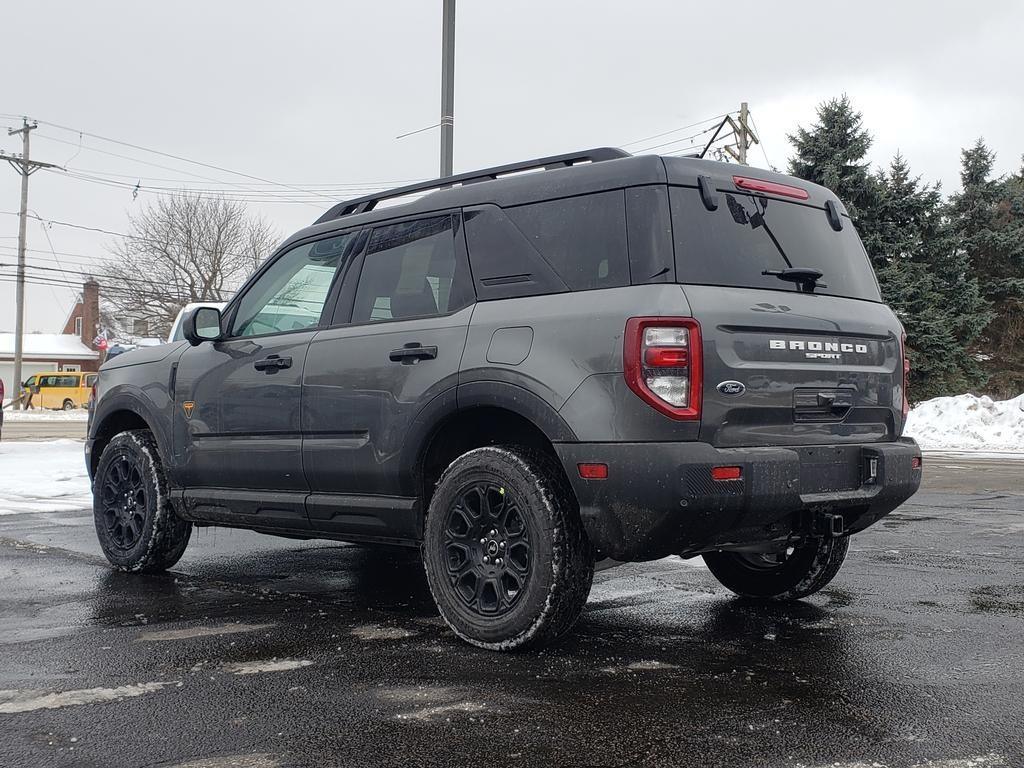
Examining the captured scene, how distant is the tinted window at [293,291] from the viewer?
536 centimetres

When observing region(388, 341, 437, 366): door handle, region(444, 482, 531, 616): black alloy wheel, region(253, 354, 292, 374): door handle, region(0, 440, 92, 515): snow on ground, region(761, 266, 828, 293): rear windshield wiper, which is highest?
region(761, 266, 828, 293): rear windshield wiper

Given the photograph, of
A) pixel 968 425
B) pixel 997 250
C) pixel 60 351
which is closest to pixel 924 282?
pixel 997 250

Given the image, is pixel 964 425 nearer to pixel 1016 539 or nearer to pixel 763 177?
pixel 1016 539

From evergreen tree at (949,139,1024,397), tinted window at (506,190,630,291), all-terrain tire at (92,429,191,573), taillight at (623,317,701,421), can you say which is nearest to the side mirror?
all-terrain tire at (92,429,191,573)

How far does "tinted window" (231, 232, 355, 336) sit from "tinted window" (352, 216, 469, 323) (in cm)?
28

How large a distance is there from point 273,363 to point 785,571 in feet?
9.01

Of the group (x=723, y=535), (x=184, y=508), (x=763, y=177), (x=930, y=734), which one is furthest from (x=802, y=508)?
(x=184, y=508)

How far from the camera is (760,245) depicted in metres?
4.37

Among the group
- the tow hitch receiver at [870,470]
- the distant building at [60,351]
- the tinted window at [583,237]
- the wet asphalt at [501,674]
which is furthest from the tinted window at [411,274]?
the distant building at [60,351]

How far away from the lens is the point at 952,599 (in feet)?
17.4

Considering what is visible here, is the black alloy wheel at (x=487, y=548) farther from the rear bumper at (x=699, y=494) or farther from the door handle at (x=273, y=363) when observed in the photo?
the door handle at (x=273, y=363)

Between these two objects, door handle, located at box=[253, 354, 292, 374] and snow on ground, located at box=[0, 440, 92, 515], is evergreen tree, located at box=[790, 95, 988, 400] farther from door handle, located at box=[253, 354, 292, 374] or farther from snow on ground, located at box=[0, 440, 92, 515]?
door handle, located at box=[253, 354, 292, 374]

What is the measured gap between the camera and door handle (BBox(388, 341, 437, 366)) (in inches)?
179

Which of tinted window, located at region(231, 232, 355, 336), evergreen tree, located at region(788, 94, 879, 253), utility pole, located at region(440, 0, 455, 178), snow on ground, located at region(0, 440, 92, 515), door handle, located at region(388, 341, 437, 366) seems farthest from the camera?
evergreen tree, located at region(788, 94, 879, 253)
